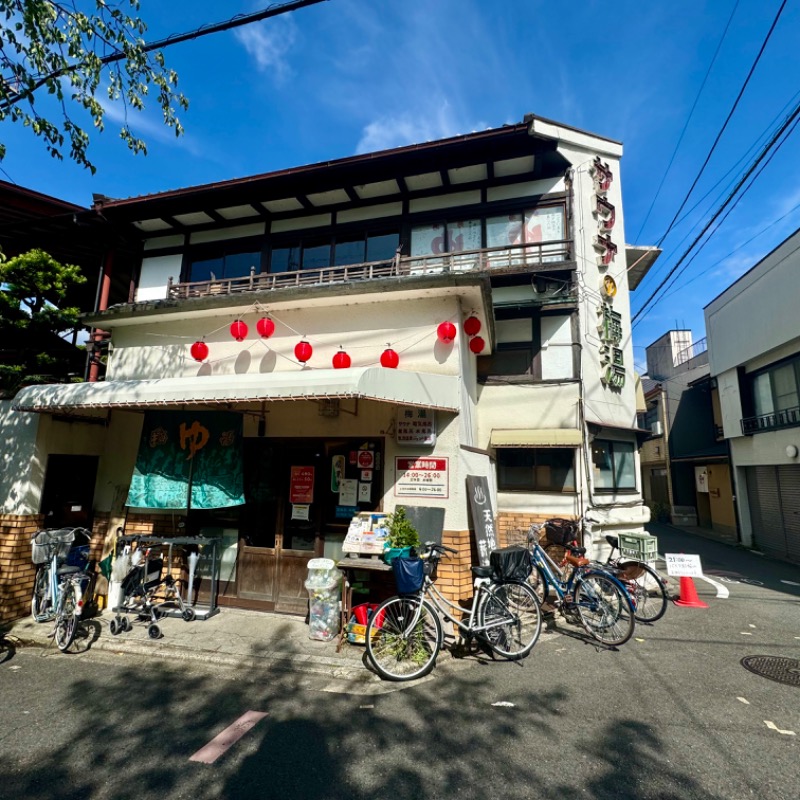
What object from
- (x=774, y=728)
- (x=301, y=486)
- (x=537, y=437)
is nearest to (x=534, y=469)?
(x=537, y=437)

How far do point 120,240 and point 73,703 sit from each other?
1234 cm

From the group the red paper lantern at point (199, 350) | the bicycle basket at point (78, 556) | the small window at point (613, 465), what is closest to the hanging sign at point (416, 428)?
the red paper lantern at point (199, 350)

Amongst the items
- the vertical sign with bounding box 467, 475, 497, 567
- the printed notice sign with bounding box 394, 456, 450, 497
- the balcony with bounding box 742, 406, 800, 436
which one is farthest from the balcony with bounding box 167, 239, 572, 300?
the balcony with bounding box 742, 406, 800, 436

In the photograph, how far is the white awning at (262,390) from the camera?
5438 millimetres

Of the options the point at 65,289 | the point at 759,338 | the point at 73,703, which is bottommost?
the point at 73,703

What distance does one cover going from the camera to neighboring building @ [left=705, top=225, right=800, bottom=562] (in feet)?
45.0

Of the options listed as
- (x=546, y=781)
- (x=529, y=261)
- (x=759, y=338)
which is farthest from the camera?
(x=759, y=338)

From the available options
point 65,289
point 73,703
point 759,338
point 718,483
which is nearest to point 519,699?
point 73,703

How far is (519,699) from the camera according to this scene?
15.4 ft

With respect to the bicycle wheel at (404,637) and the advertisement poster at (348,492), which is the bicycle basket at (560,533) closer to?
the bicycle wheel at (404,637)

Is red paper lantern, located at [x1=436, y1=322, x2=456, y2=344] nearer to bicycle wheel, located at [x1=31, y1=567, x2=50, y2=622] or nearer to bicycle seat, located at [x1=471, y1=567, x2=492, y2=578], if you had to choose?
bicycle seat, located at [x1=471, y1=567, x2=492, y2=578]

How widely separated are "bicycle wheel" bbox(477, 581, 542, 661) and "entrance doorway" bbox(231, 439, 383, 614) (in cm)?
225

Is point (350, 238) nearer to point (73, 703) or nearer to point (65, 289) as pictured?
point (65, 289)

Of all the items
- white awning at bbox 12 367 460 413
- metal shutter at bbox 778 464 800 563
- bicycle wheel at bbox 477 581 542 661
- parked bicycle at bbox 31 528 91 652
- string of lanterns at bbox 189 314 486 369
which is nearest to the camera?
white awning at bbox 12 367 460 413
